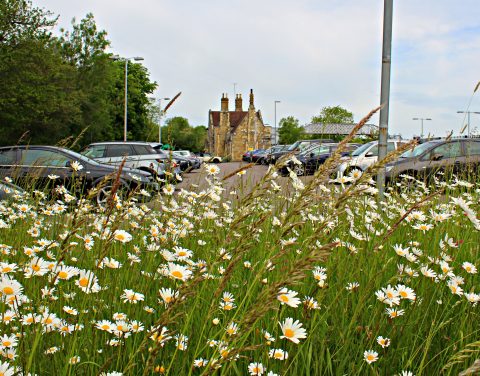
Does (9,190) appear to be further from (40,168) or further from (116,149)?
(116,149)

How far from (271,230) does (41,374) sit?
7.55 feet

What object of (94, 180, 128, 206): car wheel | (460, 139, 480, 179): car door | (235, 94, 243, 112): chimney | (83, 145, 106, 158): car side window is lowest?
(94, 180, 128, 206): car wheel

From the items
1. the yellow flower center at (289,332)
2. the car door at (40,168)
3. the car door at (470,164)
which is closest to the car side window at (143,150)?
the car door at (40,168)

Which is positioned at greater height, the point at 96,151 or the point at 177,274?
the point at 96,151

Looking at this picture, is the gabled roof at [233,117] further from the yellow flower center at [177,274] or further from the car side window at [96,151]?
the yellow flower center at [177,274]

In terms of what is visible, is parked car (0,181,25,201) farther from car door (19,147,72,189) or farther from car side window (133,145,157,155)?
car side window (133,145,157,155)

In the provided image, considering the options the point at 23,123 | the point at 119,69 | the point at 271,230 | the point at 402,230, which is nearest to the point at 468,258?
the point at 402,230

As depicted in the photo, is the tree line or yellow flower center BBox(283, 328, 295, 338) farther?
the tree line

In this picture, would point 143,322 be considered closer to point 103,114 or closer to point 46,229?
point 46,229

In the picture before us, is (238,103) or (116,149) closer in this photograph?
(116,149)

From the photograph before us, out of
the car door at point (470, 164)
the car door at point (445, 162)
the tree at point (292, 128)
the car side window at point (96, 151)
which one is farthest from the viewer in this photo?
the tree at point (292, 128)

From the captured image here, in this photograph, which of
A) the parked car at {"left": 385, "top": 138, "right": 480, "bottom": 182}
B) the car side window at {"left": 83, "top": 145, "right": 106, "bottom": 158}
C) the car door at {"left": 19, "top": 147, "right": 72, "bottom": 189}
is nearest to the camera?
the car door at {"left": 19, "top": 147, "right": 72, "bottom": 189}

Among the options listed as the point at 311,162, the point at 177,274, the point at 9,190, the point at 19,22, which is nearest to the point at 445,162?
the point at 311,162

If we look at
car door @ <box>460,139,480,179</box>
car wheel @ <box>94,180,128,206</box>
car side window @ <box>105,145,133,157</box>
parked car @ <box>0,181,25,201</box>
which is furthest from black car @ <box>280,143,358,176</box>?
car side window @ <box>105,145,133,157</box>
